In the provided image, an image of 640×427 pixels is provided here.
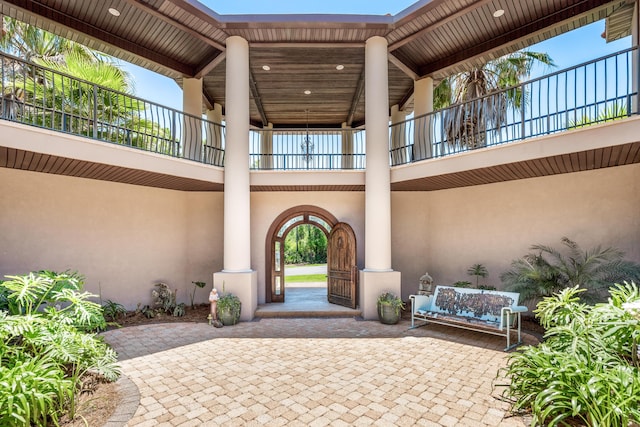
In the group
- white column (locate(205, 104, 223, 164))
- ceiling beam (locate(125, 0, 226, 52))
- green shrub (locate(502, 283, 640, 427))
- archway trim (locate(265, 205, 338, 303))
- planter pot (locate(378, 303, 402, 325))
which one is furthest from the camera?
white column (locate(205, 104, 223, 164))

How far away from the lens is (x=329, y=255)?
32.6ft

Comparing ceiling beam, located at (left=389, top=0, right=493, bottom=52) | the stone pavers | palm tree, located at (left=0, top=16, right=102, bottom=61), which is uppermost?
palm tree, located at (left=0, top=16, right=102, bottom=61)

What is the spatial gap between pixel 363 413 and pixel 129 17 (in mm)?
9195

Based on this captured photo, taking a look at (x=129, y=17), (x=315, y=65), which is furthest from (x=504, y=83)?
(x=129, y=17)

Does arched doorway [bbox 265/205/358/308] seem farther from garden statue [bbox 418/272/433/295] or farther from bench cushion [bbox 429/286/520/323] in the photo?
bench cushion [bbox 429/286/520/323]

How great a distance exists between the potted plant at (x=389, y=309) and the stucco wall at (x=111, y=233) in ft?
16.9

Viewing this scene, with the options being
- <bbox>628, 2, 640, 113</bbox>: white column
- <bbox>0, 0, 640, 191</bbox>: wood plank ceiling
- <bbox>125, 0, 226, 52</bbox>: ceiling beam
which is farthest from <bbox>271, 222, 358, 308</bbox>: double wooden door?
<bbox>628, 2, 640, 113</bbox>: white column

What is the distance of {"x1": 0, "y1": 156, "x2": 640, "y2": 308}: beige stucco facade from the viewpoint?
23.7 feet

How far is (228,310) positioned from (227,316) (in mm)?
148

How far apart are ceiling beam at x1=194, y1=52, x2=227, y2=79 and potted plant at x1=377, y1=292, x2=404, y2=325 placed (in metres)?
7.48

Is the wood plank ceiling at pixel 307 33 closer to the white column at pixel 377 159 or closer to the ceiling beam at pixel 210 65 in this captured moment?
the ceiling beam at pixel 210 65

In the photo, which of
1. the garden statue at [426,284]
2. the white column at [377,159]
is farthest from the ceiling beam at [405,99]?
the garden statue at [426,284]

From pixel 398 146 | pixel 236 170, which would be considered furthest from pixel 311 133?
pixel 236 170

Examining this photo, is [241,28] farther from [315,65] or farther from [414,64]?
[414,64]
